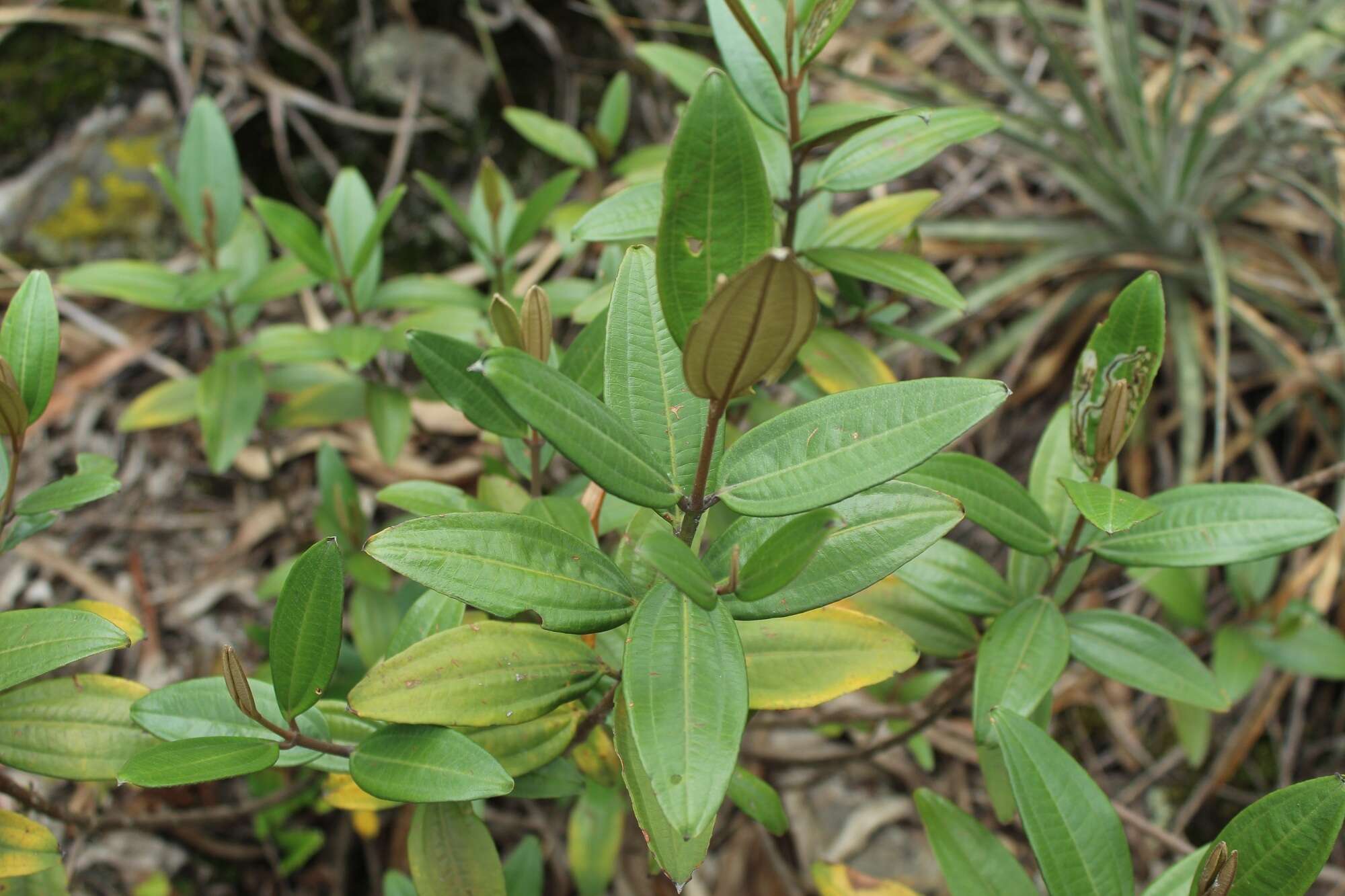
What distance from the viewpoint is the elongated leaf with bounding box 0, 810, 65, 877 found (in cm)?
97

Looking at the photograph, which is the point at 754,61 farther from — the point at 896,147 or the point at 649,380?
the point at 649,380

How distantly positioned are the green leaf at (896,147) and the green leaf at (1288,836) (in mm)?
760

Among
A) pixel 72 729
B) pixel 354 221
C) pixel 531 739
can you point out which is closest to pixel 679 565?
pixel 531 739

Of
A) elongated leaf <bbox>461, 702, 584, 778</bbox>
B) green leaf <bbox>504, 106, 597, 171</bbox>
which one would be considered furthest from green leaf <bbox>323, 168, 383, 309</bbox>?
elongated leaf <bbox>461, 702, 584, 778</bbox>

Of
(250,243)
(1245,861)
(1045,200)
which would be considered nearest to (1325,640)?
(1245,861)

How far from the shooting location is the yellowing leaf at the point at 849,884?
1.17 meters

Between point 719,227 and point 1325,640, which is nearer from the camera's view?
point 719,227

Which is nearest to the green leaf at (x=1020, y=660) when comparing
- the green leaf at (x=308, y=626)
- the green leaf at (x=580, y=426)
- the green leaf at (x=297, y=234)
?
the green leaf at (x=580, y=426)

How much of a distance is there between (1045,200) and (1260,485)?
1826mm

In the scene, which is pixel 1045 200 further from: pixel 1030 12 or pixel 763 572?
pixel 763 572

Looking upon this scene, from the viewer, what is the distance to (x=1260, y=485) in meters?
1.04

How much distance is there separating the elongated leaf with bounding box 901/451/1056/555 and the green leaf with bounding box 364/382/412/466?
3.10ft

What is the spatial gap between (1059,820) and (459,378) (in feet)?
2.42

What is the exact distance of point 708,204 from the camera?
2.30ft
